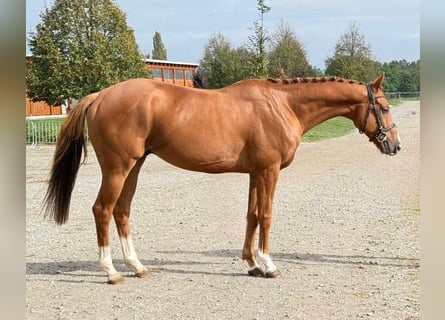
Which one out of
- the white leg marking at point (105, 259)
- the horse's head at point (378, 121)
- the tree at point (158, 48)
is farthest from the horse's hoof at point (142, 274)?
the horse's head at point (378, 121)

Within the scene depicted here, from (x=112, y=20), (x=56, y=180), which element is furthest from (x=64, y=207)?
(x=112, y=20)

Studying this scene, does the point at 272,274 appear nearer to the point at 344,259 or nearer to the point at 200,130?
the point at 344,259

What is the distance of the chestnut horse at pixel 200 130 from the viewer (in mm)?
4215

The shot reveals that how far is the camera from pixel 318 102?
4.54m

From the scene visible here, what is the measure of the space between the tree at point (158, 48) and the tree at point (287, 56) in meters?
1.17

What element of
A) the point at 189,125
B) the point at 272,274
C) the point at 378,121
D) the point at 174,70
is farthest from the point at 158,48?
the point at 272,274

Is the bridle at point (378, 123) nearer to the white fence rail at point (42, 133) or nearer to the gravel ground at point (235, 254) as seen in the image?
the gravel ground at point (235, 254)

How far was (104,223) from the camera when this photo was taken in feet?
14.1

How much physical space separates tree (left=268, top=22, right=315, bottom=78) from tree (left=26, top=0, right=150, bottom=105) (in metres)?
1.47

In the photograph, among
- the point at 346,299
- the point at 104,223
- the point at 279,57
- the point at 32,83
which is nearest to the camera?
the point at 346,299

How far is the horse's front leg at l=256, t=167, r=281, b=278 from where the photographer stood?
4414mm

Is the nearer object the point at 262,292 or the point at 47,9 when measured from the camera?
the point at 262,292
